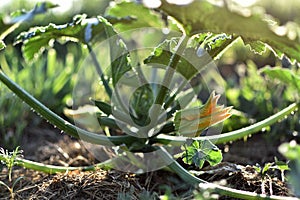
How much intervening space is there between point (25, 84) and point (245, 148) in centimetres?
105

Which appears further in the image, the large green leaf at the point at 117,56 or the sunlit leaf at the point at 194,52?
the large green leaf at the point at 117,56

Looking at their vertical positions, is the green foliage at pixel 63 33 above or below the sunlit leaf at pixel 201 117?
above

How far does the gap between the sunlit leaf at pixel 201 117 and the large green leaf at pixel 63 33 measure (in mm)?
378

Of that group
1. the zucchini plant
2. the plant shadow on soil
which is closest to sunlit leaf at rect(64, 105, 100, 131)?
the zucchini plant

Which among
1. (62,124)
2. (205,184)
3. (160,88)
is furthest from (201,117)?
(62,124)

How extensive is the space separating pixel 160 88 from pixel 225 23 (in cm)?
36

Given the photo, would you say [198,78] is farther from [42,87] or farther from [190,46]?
[190,46]

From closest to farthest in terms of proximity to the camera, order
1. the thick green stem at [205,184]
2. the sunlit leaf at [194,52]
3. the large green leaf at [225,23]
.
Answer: the large green leaf at [225,23] < the thick green stem at [205,184] < the sunlit leaf at [194,52]

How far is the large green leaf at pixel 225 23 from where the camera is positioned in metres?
1.18

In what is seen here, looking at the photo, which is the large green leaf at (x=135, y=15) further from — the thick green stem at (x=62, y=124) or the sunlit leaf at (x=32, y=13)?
the thick green stem at (x=62, y=124)

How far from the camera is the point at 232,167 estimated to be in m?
1.54

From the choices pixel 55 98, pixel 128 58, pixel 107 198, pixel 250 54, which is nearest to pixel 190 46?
pixel 128 58

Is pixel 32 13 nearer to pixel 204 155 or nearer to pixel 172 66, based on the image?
pixel 172 66

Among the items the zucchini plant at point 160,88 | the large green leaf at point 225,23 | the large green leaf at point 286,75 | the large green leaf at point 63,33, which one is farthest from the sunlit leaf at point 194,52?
Result: the large green leaf at point 286,75
